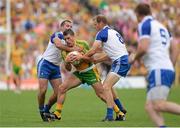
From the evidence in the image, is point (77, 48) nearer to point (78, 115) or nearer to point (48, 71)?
point (48, 71)

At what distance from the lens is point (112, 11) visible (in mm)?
42000

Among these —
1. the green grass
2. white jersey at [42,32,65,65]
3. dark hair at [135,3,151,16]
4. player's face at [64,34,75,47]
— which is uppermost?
dark hair at [135,3,151,16]

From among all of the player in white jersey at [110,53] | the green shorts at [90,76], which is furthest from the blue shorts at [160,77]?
the green shorts at [90,76]

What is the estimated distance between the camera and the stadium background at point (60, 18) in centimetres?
3956

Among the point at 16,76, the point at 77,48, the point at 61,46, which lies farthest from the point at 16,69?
the point at 61,46

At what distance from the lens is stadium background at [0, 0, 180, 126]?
39.6 m

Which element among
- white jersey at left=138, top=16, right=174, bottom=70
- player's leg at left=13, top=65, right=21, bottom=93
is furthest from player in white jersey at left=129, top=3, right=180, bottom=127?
player's leg at left=13, top=65, right=21, bottom=93

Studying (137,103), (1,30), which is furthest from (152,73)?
(1,30)

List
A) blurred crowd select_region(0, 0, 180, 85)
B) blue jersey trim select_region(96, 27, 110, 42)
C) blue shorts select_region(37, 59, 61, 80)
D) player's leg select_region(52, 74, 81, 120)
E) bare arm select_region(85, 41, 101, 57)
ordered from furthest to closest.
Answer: blurred crowd select_region(0, 0, 180, 85), blue shorts select_region(37, 59, 61, 80), player's leg select_region(52, 74, 81, 120), blue jersey trim select_region(96, 27, 110, 42), bare arm select_region(85, 41, 101, 57)

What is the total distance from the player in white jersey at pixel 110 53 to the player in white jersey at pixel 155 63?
173 inches

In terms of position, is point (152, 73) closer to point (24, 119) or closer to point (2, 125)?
point (2, 125)

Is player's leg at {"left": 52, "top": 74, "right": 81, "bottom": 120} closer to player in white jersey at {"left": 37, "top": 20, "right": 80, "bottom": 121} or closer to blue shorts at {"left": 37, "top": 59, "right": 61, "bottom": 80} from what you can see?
player in white jersey at {"left": 37, "top": 20, "right": 80, "bottom": 121}

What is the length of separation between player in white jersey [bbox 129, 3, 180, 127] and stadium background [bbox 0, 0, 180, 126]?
87.7ft

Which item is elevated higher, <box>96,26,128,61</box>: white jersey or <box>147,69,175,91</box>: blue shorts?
<box>96,26,128,61</box>: white jersey
